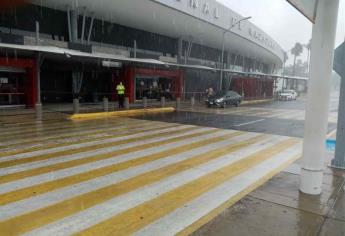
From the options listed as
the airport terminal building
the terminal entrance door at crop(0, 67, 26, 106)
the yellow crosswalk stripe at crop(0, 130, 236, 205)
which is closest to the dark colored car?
the airport terminal building

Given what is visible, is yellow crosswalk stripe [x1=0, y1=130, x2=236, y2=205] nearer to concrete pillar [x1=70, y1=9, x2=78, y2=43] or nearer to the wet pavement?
the wet pavement

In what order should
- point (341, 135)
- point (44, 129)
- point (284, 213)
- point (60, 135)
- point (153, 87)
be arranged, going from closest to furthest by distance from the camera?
1. point (284, 213)
2. point (341, 135)
3. point (60, 135)
4. point (44, 129)
5. point (153, 87)

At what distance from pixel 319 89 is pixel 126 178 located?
404cm

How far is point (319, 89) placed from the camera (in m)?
5.55

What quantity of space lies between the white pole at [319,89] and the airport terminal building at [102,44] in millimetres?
14976

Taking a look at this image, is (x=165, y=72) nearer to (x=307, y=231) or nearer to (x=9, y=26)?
(x=9, y=26)

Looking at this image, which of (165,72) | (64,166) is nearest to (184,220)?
(64,166)

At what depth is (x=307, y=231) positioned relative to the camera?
169 inches

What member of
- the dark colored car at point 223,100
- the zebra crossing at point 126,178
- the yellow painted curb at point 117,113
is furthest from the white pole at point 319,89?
the dark colored car at point 223,100

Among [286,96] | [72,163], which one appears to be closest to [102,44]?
[72,163]

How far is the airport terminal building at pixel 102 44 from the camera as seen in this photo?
65.8 feet

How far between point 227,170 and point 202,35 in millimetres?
29843

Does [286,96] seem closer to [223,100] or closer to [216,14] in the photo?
[216,14]

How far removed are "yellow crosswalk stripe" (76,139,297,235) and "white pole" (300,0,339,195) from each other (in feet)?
5.73
